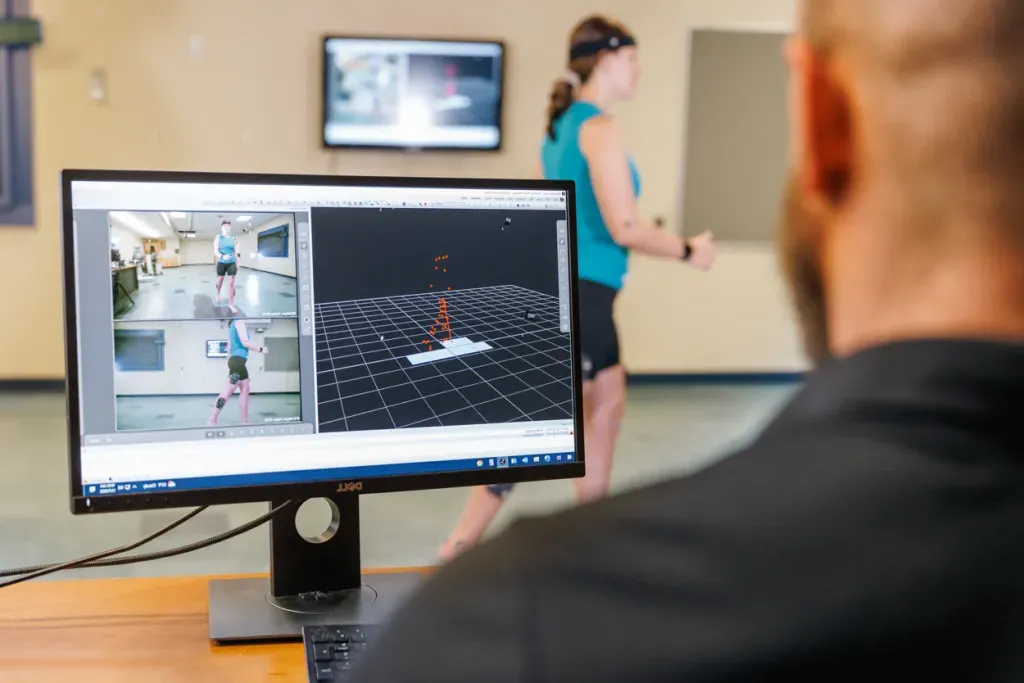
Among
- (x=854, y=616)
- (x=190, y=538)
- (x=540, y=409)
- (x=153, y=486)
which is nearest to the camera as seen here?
(x=854, y=616)

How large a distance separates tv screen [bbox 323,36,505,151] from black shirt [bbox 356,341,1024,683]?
15.1 feet

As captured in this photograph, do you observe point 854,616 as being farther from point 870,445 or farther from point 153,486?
point 153,486

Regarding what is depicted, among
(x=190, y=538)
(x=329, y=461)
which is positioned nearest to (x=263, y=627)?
(x=329, y=461)

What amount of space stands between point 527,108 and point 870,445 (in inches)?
188

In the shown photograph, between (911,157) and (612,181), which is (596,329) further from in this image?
(911,157)

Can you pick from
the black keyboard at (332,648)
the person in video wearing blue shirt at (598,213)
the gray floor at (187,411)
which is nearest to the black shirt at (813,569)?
the black keyboard at (332,648)

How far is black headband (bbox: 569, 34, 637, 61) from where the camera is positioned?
101 inches

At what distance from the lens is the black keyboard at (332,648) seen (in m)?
0.84

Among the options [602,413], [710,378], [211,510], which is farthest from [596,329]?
[710,378]

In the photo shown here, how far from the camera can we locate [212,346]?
3.14ft

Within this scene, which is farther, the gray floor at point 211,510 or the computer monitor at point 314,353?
the gray floor at point 211,510

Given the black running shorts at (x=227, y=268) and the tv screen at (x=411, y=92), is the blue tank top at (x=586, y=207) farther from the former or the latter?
the tv screen at (x=411, y=92)

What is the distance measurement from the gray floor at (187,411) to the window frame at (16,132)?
13.8 ft

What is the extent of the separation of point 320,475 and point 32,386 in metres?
4.40
